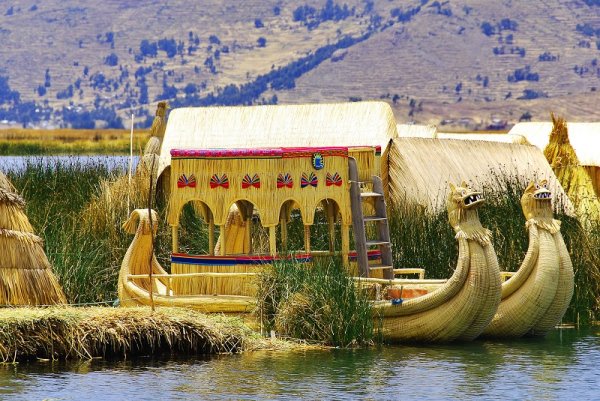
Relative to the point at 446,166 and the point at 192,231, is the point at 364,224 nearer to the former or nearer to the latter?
the point at 192,231

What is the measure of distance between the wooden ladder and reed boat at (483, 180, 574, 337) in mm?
1170

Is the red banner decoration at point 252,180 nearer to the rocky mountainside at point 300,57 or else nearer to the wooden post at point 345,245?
the wooden post at point 345,245

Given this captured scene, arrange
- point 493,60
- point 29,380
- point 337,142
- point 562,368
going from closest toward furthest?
point 29,380
point 562,368
point 337,142
point 493,60

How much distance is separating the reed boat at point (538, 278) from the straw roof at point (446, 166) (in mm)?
4035

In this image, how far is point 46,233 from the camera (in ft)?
52.3

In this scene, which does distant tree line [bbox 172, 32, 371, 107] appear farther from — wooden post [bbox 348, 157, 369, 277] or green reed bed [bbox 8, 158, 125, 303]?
wooden post [bbox 348, 157, 369, 277]

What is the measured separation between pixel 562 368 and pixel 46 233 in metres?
5.91

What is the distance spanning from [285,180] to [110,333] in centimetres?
215

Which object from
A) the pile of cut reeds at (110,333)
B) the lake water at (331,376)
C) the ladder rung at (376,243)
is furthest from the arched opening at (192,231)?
the lake water at (331,376)

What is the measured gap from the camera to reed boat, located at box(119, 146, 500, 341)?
12875 millimetres

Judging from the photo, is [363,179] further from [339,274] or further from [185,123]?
[185,123]

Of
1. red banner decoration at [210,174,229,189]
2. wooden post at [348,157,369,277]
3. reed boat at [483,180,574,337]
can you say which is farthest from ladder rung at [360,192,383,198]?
reed boat at [483,180,574,337]

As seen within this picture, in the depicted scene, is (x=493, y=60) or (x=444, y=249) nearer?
(x=444, y=249)

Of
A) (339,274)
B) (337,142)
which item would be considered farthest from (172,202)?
(337,142)
